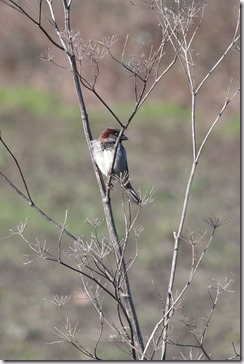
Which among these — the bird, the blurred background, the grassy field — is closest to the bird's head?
the bird

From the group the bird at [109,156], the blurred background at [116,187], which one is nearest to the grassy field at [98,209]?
the blurred background at [116,187]

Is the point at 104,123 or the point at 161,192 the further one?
the point at 104,123

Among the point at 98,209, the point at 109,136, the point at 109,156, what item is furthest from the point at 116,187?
the point at 109,156

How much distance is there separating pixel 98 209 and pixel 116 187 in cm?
33

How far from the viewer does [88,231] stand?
1000 centimetres

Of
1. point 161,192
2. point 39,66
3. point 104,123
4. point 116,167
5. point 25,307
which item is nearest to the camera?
point 116,167

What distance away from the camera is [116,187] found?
35.4ft

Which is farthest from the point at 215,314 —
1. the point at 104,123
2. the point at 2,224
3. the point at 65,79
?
the point at 65,79

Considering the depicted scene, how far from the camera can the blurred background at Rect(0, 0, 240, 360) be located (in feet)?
27.9

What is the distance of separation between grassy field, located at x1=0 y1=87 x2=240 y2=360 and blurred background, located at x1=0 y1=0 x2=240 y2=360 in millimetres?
15

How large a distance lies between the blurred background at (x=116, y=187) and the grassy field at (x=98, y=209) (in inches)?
0.6

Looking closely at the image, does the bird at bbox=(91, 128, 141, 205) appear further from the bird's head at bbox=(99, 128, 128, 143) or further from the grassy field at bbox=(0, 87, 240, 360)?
the grassy field at bbox=(0, 87, 240, 360)

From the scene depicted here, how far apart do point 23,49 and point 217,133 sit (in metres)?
3.27

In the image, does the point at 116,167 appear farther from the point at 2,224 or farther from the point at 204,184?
the point at 204,184
